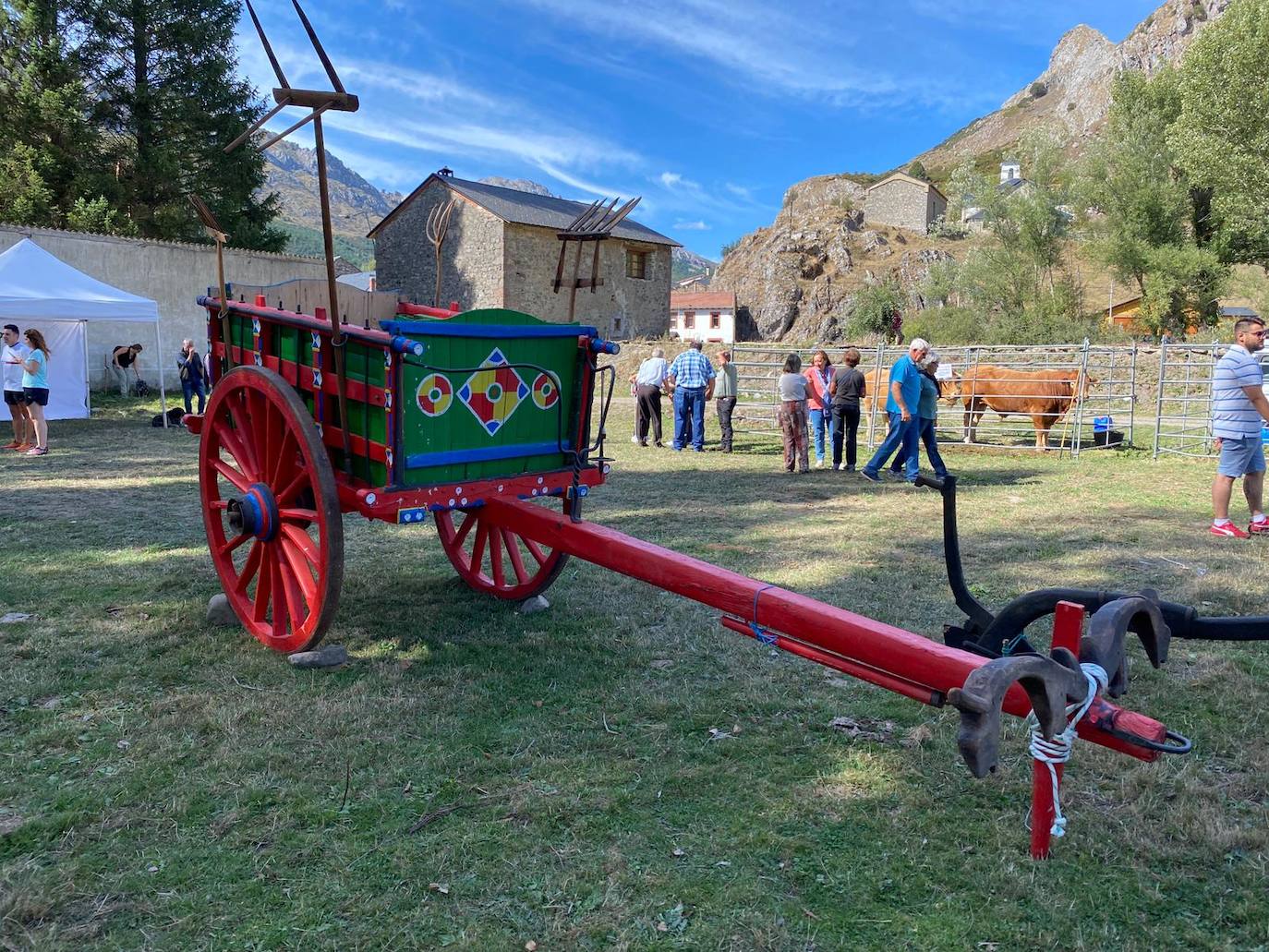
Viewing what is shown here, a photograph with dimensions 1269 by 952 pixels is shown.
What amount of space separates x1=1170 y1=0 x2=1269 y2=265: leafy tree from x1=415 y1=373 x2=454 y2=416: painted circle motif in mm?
32770

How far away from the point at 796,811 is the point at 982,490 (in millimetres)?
7819

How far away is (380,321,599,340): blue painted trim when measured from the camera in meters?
3.59

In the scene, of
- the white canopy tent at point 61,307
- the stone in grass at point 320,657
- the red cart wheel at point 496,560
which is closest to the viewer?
the stone in grass at point 320,657

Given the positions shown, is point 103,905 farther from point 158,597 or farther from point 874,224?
point 874,224

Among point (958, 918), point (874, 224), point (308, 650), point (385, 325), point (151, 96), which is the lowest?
point (958, 918)

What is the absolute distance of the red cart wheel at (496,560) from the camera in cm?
489

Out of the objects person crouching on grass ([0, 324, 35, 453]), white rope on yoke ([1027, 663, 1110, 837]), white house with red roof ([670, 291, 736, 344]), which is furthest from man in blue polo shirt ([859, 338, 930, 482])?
white house with red roof ([670, 291, 736, 344])

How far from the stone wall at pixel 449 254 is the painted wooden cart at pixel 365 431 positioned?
1182 inches

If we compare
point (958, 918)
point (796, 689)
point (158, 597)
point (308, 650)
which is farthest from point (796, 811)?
point (158, 597)

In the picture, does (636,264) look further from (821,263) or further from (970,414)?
(821,263)

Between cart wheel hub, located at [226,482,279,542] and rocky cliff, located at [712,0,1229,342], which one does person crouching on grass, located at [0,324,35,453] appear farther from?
rocky cliff, located at [712,0,1229,342]

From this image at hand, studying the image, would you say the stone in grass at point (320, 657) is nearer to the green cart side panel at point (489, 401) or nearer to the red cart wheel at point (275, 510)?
the red cart wheel at point (275, 510)

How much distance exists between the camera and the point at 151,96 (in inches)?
1096

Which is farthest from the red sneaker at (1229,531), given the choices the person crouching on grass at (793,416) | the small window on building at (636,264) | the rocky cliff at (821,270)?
the rocky cliff at (821,270)
